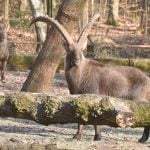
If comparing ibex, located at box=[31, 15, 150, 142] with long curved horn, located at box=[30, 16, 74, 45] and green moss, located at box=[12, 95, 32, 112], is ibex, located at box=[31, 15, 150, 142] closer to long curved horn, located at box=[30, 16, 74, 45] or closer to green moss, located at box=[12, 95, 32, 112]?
long curved horn, located at box=[30, 16, 74, 45]

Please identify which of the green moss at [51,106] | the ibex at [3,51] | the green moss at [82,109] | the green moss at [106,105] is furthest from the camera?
the ibex at [3,51]

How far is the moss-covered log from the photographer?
21.3 feet

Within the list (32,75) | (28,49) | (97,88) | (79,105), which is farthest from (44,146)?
(28,49)

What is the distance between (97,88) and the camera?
29.8ft

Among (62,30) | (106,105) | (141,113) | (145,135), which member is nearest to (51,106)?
(106,105)

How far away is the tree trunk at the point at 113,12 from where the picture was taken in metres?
37.3

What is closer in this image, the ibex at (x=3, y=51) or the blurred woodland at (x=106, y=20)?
the ibex at (x=3, y=51)

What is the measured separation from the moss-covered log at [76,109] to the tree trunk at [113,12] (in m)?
30.6

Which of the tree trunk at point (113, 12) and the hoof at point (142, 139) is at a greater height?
the tree trunk at point (113, 12)

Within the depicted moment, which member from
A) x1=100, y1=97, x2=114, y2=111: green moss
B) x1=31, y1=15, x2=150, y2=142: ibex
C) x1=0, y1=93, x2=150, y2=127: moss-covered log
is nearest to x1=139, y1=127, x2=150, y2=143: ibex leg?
x1=31, y1=15, x2=150, y2=142: ibex

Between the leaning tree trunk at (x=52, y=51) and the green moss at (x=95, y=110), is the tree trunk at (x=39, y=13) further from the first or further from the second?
the green moss at (x=95, y=110)

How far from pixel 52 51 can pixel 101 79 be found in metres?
3.01

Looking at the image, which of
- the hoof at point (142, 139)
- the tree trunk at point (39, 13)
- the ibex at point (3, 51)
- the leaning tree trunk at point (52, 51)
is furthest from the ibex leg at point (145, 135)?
the tree trunk at point (39, 13)

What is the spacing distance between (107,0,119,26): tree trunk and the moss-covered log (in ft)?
100
